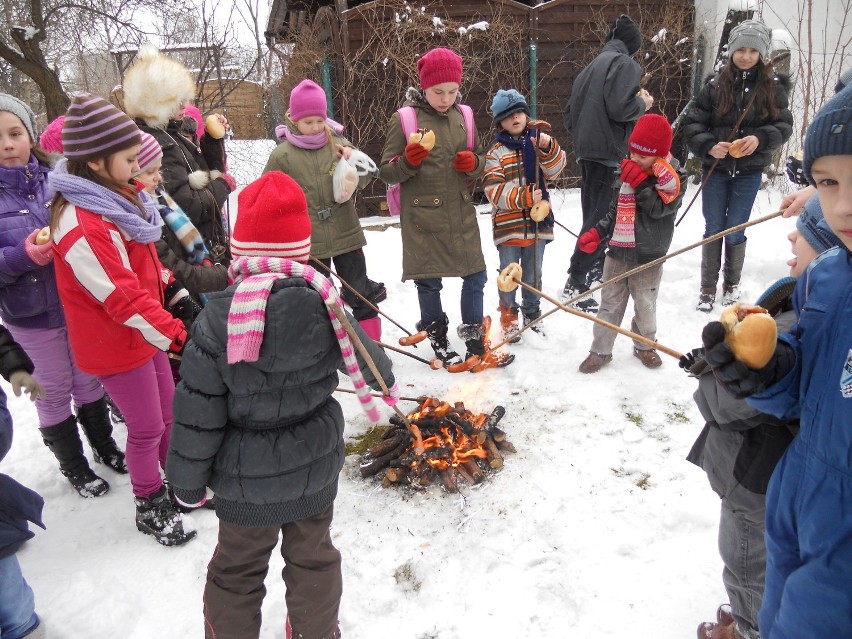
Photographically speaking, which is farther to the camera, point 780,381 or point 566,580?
point 566,580

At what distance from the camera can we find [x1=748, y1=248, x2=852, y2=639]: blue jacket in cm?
135

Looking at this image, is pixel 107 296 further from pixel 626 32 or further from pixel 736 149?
pixel 626 32

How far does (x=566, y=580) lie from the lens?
2641mm

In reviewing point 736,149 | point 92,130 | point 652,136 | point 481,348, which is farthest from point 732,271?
point 92,130

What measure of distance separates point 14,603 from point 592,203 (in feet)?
17.8

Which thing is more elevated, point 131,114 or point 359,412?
point 131,114

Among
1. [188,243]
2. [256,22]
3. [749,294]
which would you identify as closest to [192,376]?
[188,243]

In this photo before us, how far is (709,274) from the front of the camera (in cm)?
558

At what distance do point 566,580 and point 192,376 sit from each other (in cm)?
191

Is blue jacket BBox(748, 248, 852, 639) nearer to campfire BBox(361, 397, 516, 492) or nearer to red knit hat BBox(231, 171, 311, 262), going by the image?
red knit hat BBox(231, 171, 311, 262)

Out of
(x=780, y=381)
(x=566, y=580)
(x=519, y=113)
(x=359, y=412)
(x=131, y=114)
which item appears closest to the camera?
(x=780, y=381)

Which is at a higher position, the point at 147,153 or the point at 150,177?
the point at 147,153

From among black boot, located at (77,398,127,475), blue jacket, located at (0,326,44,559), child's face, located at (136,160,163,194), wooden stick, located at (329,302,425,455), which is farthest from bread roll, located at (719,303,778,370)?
black boot, located at (77,398,127,475)

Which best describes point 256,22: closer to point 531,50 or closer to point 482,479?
point 531,50
